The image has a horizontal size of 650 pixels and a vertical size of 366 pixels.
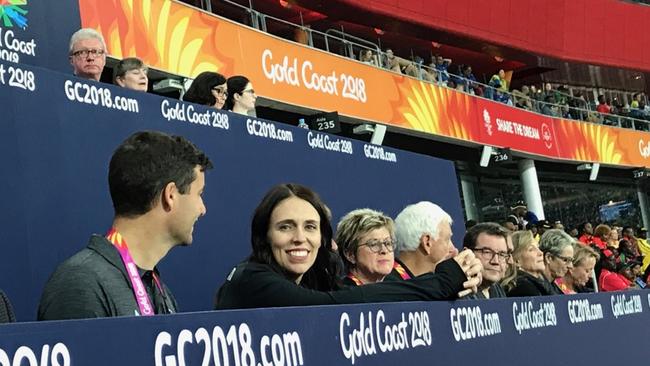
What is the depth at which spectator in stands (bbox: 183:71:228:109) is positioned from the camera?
4898 mm

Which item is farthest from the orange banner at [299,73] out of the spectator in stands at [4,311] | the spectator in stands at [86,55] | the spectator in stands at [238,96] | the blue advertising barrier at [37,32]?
the spectator in stands at [4,311]

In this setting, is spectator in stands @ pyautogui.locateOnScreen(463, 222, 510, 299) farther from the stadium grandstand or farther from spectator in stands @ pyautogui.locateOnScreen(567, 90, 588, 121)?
spectator in stands @ pyautogui.locateOnScreen(567, 90, 588, 121)

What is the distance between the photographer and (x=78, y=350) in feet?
5.27

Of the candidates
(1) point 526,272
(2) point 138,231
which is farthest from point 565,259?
(2) point 138,231

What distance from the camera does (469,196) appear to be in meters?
20.8

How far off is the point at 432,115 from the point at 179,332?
596 inches

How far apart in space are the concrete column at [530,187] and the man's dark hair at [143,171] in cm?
1856

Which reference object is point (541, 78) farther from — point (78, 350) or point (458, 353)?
point (78, 350)

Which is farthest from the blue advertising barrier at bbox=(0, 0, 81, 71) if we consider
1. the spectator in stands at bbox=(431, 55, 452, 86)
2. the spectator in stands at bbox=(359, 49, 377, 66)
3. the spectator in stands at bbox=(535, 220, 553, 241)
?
the spectator in stands at bbox=(431, 55, 452, 86)

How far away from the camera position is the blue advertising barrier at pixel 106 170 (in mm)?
3387

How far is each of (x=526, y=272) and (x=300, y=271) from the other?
2.67m

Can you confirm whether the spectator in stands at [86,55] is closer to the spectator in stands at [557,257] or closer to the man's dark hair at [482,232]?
the man's dark hair at [482,232]

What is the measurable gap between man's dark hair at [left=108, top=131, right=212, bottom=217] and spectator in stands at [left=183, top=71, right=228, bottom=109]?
8.03ft

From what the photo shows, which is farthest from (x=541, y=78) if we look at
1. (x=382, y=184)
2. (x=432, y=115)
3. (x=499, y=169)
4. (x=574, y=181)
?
(x=382, y=184)
